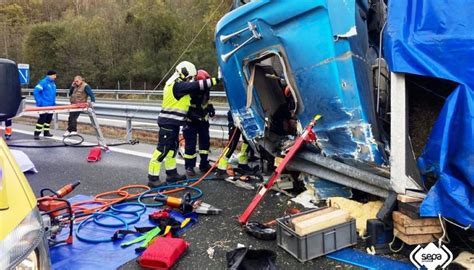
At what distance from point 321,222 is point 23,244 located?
212 cm

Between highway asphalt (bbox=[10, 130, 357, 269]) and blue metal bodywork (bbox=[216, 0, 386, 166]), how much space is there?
97cm

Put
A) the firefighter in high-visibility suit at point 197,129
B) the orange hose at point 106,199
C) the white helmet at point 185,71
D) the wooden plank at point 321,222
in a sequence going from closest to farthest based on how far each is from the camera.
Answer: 1. the wooden plank at point 321,222
2. the orange hose at point 106,199
3. the white helmet at point 185,71
4. the firefighter in high-visibility suit at point 197,129

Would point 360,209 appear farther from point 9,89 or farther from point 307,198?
point 9,89

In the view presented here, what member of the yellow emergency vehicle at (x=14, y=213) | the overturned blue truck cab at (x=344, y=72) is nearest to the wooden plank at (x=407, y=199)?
the overturned blue truck cab at (x=344, y=72)

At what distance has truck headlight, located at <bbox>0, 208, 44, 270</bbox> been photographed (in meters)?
1.44

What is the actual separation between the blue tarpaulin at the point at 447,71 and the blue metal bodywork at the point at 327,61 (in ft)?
1.93

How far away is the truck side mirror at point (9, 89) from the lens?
1858mm

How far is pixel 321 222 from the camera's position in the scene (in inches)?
122

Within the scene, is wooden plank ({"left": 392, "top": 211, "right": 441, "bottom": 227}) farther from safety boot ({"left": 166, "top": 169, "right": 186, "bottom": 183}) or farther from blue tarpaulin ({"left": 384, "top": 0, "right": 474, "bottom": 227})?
safety boot ({"left": 166, "top": 169, "right": 186, "bottom": 183})

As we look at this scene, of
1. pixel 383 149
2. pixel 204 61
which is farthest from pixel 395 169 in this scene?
pixel 204 61

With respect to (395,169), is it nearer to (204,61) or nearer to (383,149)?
(383,149)

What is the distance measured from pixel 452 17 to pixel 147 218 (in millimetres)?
3064

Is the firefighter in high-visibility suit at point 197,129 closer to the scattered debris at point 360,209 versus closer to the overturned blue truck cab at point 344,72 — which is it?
the overturned blue truck cab at point 344,72

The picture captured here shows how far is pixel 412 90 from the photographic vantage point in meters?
3.27
